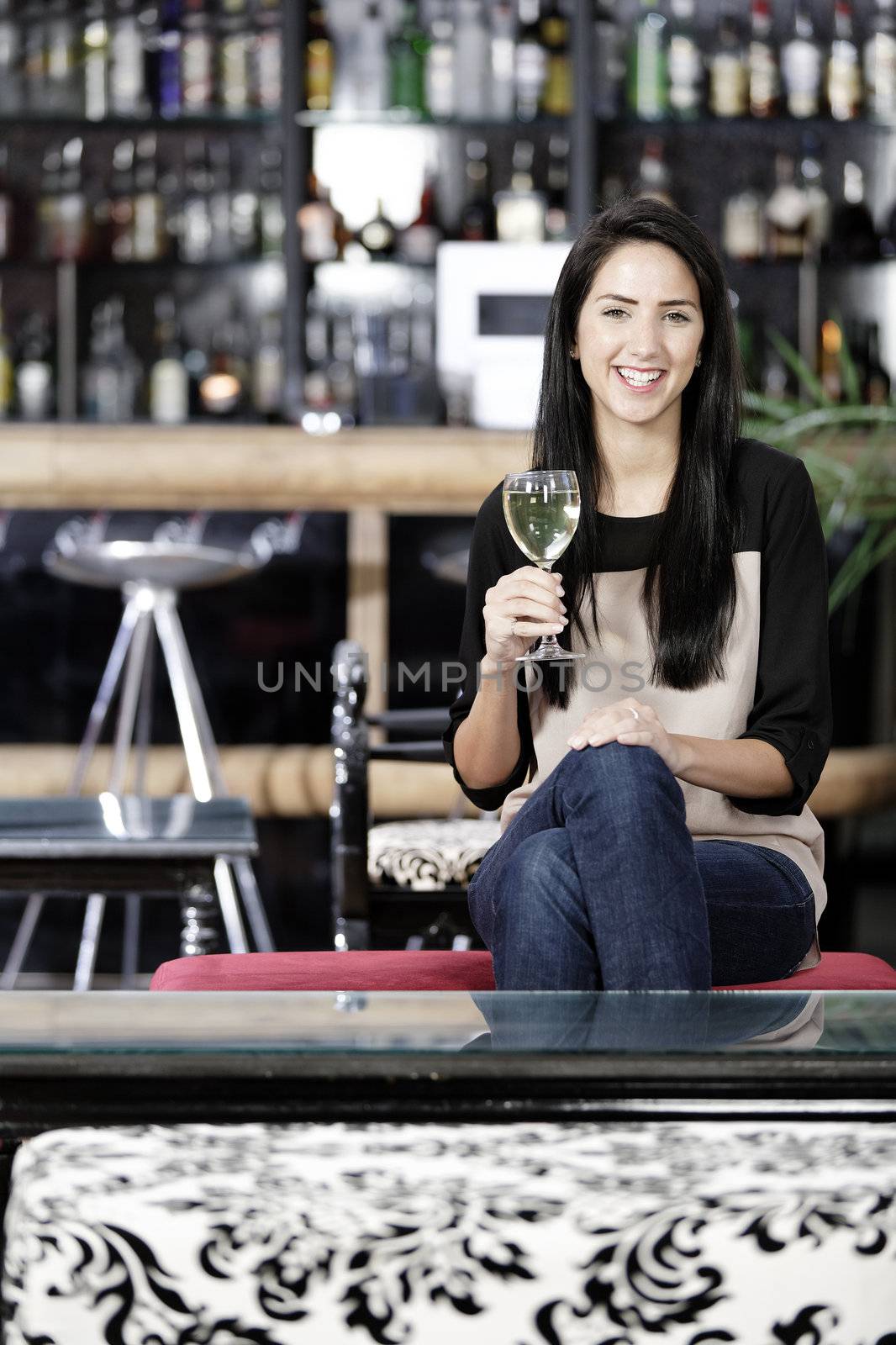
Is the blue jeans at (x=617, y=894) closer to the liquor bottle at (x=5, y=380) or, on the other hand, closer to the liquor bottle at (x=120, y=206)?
the liquor bottle at (x=5, y=380)

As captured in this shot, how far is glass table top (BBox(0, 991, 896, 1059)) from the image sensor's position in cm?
87

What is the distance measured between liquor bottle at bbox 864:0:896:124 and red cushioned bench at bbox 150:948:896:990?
11.2 ft

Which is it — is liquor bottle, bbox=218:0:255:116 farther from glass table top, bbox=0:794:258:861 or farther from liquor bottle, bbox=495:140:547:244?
glass table top, bbox=0:794:258:861

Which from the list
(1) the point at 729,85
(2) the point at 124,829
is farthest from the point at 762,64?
(2) the point at 124,829

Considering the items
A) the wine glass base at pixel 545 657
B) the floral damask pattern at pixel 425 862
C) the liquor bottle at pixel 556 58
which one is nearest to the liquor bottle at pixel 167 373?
the liquor bottle at pixel 556 58

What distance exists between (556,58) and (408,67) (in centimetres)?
40

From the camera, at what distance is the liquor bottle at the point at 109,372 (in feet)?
14.6

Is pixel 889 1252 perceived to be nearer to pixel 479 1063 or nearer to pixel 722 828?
pixel 479 1063

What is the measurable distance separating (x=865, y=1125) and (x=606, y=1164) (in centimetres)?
14

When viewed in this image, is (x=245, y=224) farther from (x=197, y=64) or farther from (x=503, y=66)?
(x=503, y=66)

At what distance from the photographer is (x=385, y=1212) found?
2.77ft

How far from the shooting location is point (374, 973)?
1515mm

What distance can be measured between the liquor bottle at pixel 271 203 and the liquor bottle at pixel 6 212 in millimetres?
679

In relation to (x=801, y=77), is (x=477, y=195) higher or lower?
lower
